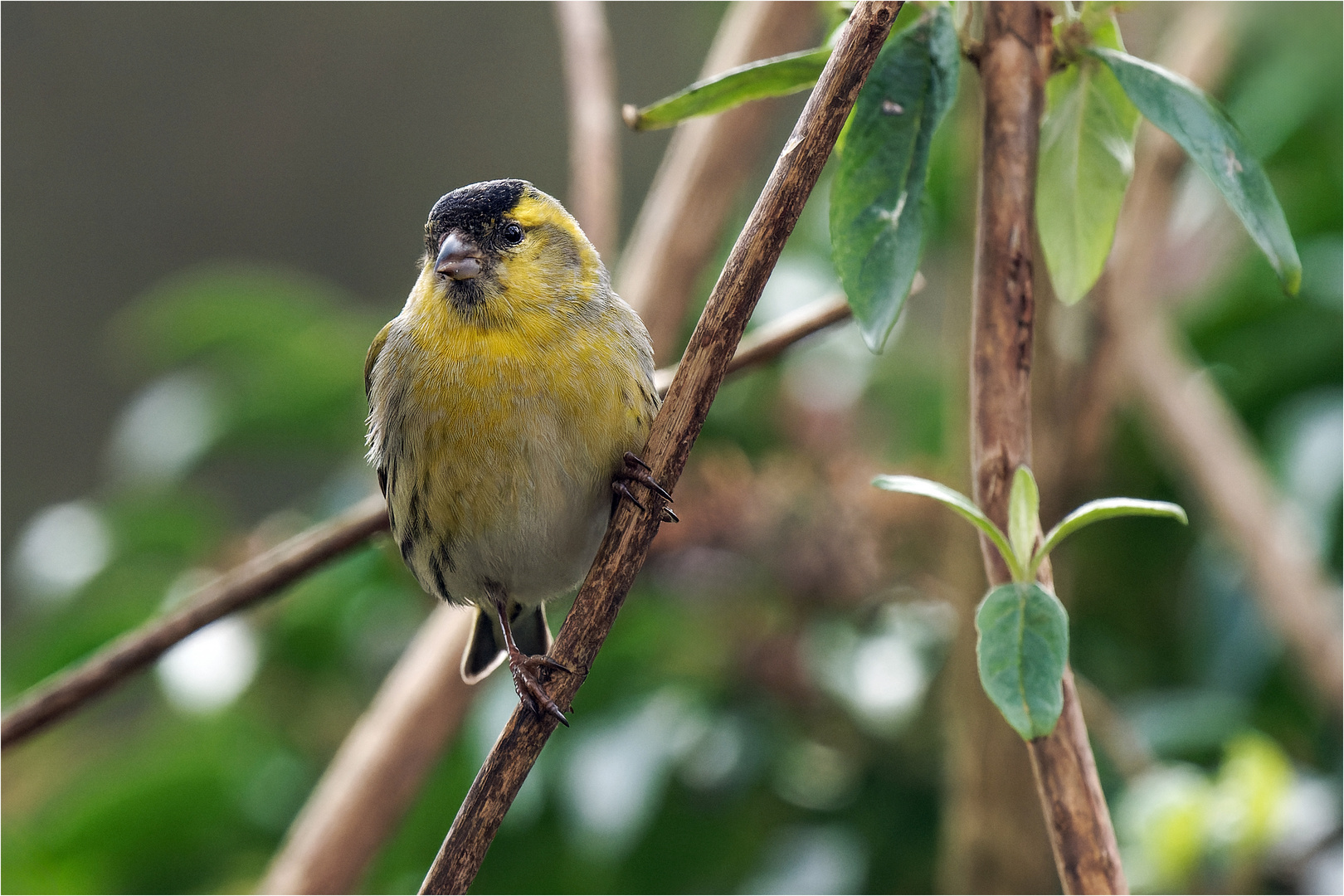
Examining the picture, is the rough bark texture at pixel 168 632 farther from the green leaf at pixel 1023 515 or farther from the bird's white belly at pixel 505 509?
the green leaf at pixel 1023 515

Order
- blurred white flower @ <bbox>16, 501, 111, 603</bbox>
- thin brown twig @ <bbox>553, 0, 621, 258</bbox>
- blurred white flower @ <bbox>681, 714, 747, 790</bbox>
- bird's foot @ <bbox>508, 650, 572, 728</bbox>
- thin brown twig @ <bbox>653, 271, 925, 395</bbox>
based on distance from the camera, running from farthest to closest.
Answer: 1. blurred white flower @ <bbox>16, 501, 111, 603</bbox>
2. blurred white flower @ <bbox>681, 714, 747, 790</bbox>
3. thin brown twig @ <bbox>553, 0, 621, 258</bbox>
4. thin brown twig @ <bbox>653, 271, 925, 395</bbox>
5. bird's foot @ <bbox>508, 650, 572, 728</bbox>

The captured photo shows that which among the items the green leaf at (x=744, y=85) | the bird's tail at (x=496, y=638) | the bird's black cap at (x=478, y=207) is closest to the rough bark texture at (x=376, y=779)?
the bird's tail at (x=496, y=638)

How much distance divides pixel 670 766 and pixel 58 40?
107 inches

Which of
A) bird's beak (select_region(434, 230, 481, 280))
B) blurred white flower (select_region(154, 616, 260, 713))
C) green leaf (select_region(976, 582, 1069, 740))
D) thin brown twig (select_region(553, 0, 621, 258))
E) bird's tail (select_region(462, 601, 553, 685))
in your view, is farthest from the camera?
blurred white flower (select_region(154, 616, 260, 713))

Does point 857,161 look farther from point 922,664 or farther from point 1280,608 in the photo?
point 922,664

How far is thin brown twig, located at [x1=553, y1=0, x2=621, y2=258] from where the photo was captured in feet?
3.70

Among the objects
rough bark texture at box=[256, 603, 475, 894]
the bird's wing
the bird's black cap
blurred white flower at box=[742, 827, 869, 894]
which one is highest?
the bird's black cap

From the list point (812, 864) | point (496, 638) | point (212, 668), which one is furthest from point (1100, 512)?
point (212, 668)

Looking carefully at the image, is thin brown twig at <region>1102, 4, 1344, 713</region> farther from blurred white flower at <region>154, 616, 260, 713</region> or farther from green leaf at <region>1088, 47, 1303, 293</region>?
blurred white flower at <region>154, 616, 260, 713</region>

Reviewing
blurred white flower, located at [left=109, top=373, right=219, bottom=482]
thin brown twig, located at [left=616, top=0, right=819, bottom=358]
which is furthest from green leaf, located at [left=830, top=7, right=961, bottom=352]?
blurred white flower, located at [left=109, top=373, right=219, bottom=482]

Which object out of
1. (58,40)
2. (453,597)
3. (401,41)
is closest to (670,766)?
(453,597)

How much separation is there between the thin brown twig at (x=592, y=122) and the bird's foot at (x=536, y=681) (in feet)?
1.57

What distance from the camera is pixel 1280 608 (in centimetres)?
103

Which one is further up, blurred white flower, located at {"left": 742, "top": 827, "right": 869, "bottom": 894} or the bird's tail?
the bird's tail
